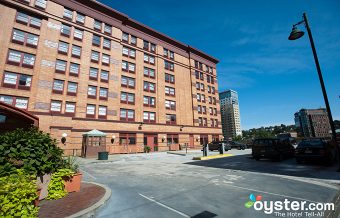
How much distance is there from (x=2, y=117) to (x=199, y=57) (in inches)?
1779

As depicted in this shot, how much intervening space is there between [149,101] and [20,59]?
65.8 ft

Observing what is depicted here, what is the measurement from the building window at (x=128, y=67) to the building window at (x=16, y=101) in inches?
611

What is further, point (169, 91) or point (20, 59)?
point (169, 91)

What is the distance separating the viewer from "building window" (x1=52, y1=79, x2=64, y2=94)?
25.7 m

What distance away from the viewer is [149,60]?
37438mm

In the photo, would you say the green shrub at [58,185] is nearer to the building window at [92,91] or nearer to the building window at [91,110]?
the building window at [91,110]

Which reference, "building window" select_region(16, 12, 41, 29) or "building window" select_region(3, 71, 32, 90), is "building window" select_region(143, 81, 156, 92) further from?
"building window" select_region(16, 12, 41, 29)

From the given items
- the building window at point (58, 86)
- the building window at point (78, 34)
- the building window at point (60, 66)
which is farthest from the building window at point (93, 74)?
the building window at point (78, 34)

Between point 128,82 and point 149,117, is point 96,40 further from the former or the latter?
point 149,117

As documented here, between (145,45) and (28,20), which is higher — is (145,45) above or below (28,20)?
above

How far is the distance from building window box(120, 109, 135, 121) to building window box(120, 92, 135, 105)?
1602 mm

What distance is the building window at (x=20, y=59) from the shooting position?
23.5m

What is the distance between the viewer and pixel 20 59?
2408 centimetres

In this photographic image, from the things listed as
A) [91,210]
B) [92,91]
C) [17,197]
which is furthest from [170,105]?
[17,197]
